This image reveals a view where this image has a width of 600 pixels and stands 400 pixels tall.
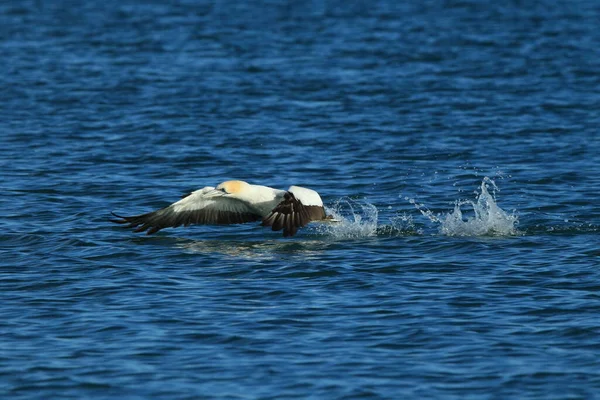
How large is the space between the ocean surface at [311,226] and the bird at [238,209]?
304 mm

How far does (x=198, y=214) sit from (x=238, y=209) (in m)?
0.50

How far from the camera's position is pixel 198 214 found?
14453 mm

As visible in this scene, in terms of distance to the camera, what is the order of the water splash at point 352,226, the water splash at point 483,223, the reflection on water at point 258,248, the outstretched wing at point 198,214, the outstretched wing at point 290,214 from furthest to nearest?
the water splash at point 352,226 → the water splash at point 483,223 → the outstretched wing at point 198,214 → the reflection on water at point 258,248 → the outstretched wing at point 290,214

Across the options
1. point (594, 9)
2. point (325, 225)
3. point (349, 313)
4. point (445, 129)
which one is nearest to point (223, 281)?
point (349, 313)

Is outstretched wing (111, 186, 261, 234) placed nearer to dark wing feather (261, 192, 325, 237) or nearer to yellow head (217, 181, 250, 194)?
yellow head (217, 181, 250, 194)

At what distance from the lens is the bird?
529 inches

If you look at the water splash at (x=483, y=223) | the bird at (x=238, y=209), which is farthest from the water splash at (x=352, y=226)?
the water splash at (x=483, y=223)

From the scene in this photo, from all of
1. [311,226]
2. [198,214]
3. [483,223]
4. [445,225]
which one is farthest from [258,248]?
[483,223]

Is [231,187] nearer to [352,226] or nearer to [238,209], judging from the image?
[238,209]

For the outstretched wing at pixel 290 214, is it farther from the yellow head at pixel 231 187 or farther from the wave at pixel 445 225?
the wave at pixel 445 225

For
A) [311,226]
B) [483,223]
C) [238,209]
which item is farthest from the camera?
[311,226]

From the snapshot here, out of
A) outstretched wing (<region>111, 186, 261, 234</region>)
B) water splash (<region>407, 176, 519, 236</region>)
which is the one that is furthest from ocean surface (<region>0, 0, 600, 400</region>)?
outstretched wing (<region>111, 186, 261, 234</region>)

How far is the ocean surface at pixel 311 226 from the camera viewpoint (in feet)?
31.9

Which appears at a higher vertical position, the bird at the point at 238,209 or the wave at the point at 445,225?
the bird at the point at 238,209
